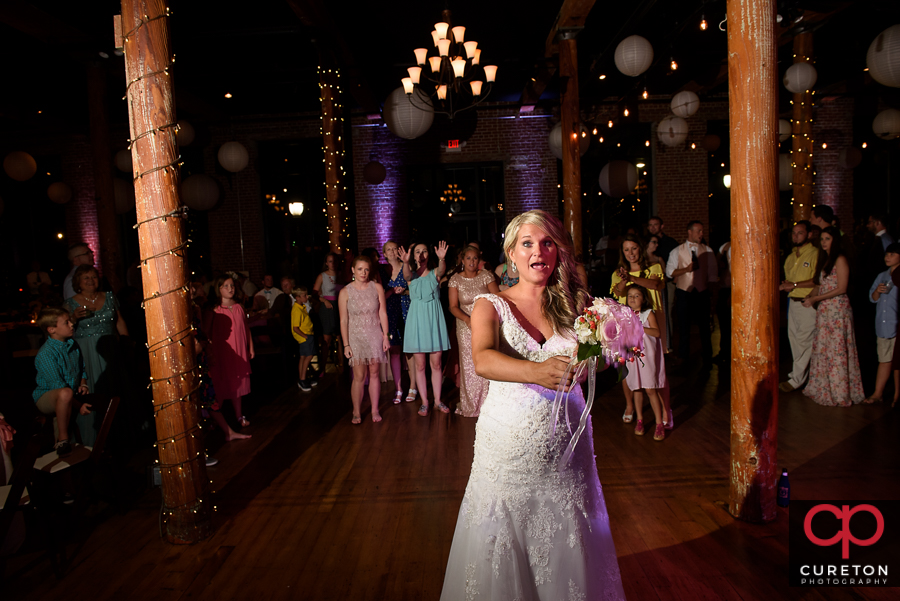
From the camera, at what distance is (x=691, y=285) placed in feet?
21.8

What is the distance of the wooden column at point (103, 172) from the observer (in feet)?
23.0

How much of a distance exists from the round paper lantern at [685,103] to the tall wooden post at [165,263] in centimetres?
753

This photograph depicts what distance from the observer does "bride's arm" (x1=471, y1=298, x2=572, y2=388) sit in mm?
1497

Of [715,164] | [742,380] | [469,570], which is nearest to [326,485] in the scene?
[469,570]

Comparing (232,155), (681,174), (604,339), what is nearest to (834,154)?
(681,174)

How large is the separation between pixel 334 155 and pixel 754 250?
18.4 feet

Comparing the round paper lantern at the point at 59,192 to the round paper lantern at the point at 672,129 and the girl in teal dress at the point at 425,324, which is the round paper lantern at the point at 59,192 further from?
the round paper lantern at the point at 672,129

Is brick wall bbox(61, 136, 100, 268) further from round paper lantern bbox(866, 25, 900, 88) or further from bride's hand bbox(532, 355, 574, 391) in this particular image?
round paper lantern bbox(866, 25, 900, 88)

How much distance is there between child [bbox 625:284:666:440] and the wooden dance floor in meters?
0.19

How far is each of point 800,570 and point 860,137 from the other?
12088 mm

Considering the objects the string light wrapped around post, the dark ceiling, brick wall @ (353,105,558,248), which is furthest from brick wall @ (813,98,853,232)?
the string light wrapped around post

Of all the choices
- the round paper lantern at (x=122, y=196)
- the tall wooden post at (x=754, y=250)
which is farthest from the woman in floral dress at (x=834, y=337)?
the round paper lantern at (x=122, y=196)

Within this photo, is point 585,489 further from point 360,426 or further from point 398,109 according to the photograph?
point 398,109

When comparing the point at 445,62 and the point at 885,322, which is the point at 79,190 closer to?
the point at 445,62
